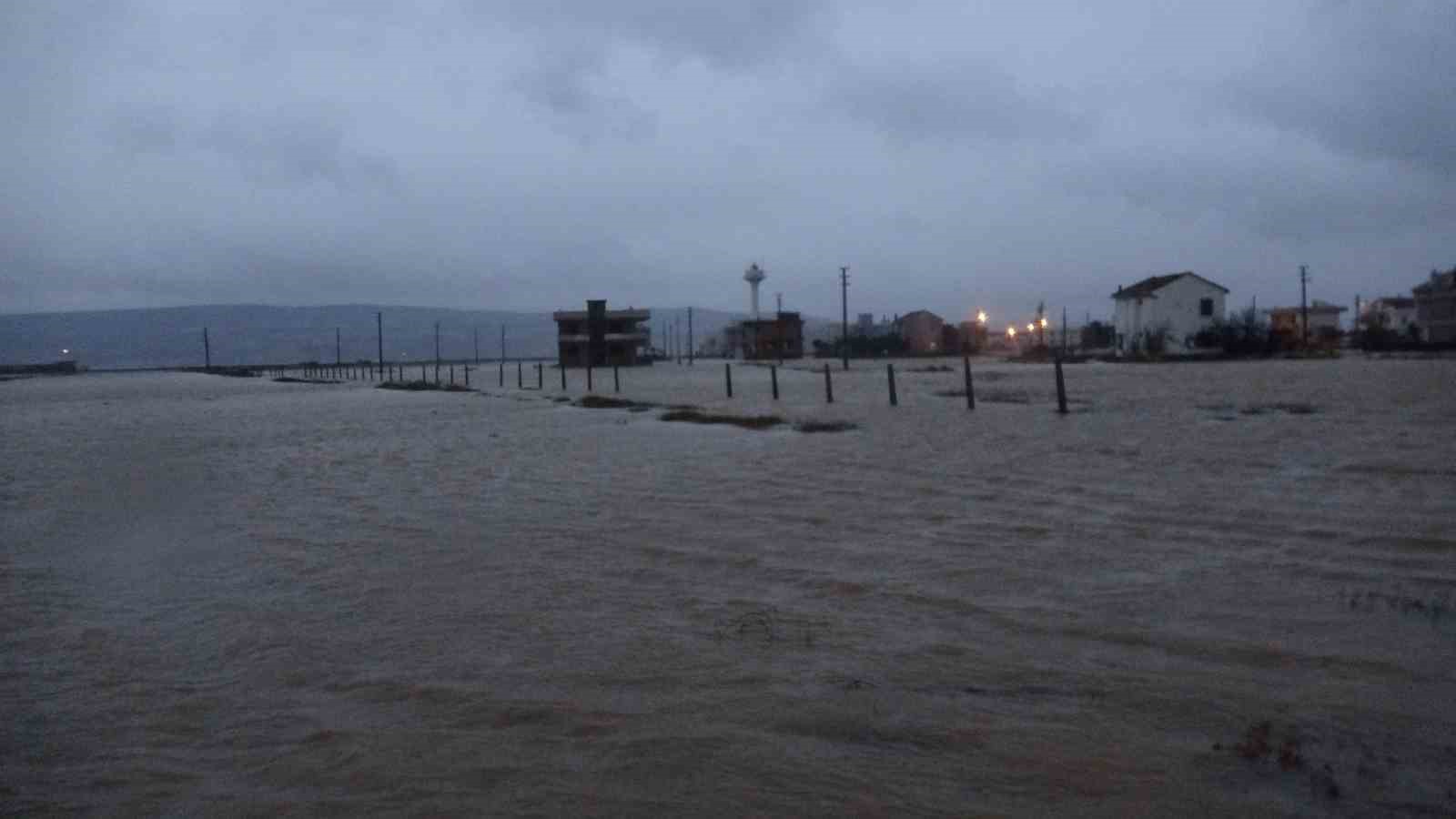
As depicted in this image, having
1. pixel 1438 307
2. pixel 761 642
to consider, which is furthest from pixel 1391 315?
pixel 761 642

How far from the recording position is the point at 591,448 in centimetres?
1734

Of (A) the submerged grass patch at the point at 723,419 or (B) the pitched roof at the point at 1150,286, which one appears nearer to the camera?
(A) the submerged grass patch at the point at 723,419

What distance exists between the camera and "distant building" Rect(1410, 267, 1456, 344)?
63.8 meters

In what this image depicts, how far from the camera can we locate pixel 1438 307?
66062mm

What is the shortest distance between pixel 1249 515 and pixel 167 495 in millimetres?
11508

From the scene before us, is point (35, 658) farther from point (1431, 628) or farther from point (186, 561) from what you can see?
point (1431, 628)

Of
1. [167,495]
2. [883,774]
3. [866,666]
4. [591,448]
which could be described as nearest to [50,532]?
[167,495]

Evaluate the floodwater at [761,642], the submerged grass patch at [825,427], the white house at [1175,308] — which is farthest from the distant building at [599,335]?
the floodwater at [761,642]

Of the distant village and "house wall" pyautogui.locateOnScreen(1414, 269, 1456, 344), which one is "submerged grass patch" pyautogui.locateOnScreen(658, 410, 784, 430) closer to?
the distant village

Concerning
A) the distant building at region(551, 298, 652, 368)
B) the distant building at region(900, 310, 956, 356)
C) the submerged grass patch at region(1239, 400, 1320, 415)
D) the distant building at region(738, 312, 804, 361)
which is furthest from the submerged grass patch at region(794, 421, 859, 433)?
the distant building at region(900, 310, 956, 356)

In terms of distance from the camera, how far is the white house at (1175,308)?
61125 mm

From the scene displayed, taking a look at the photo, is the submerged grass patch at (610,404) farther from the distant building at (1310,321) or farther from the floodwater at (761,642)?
the distant building at (1310,321)

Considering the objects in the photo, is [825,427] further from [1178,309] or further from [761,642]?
[1178,309]

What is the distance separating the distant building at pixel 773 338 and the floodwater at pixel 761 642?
7697cm
